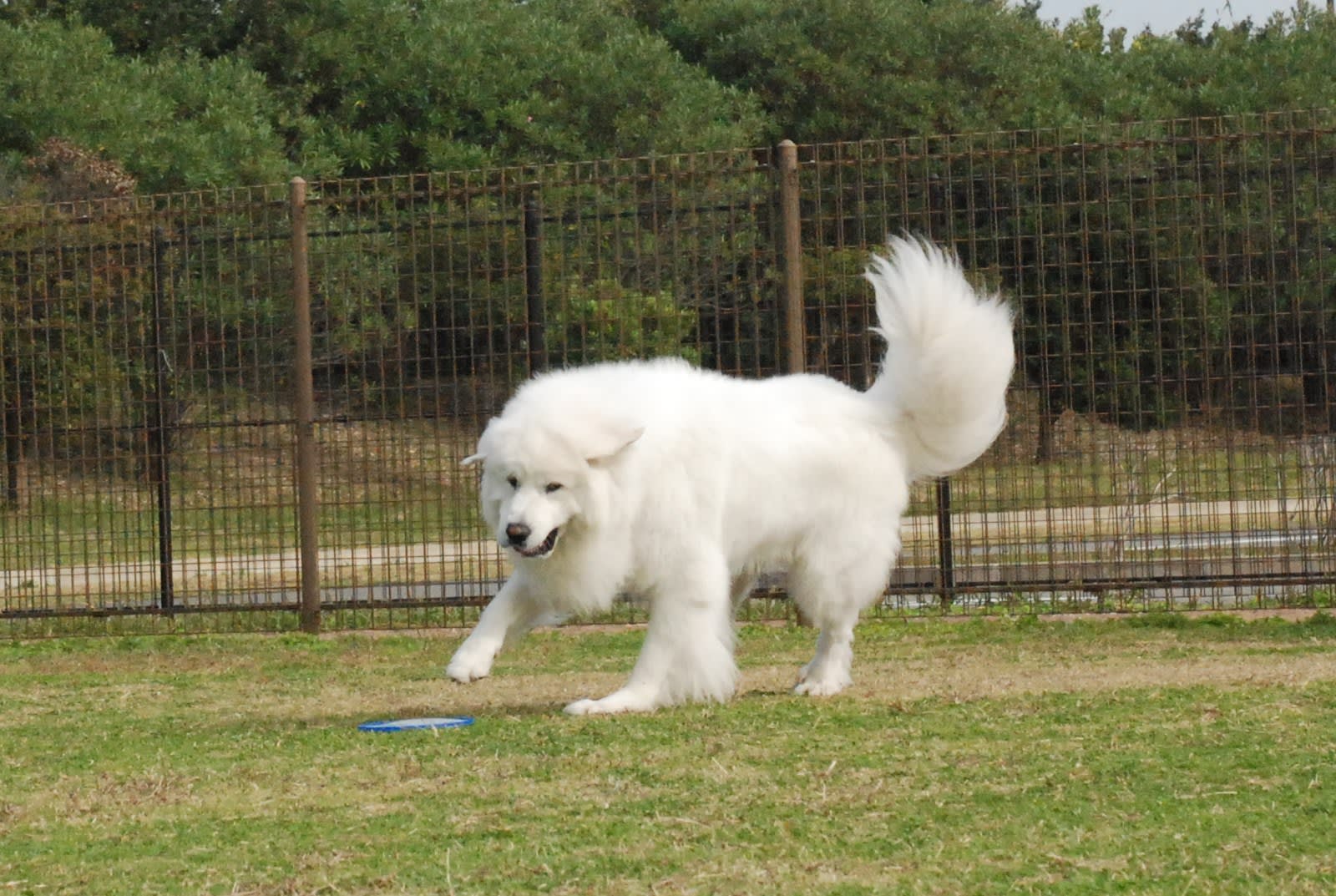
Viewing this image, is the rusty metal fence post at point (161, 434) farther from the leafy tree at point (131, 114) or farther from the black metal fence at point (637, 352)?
the leafy tree at point (131, 114)

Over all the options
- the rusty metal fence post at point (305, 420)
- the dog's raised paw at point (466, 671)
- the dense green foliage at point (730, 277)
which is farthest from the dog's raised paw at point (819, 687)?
the rusty metal fence post at point (305, 420)

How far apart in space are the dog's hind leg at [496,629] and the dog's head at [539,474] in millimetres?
291

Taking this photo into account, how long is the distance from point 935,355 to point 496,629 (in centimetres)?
237

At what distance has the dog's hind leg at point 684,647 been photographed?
7.21 metres

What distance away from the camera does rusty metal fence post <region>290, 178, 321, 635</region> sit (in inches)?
445

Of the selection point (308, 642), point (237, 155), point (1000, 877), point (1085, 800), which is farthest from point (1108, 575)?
point (237, 155)

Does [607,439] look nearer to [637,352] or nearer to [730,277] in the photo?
[637,352]

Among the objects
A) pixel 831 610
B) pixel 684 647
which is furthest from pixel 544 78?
pixel 684 647

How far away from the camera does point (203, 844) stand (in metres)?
4.94

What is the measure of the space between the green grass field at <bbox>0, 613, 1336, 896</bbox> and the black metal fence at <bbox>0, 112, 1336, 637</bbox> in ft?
5.83

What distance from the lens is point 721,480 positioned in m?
7.42

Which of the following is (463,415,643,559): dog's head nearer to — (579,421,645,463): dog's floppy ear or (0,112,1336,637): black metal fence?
(579,421,645,463): dog's floppy ear

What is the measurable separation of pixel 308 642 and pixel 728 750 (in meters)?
5.54

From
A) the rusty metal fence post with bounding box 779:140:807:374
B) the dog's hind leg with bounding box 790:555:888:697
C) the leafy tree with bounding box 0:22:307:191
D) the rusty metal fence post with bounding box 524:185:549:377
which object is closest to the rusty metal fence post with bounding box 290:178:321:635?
the rusty metal fence post with bounding box 524:185:549:377
